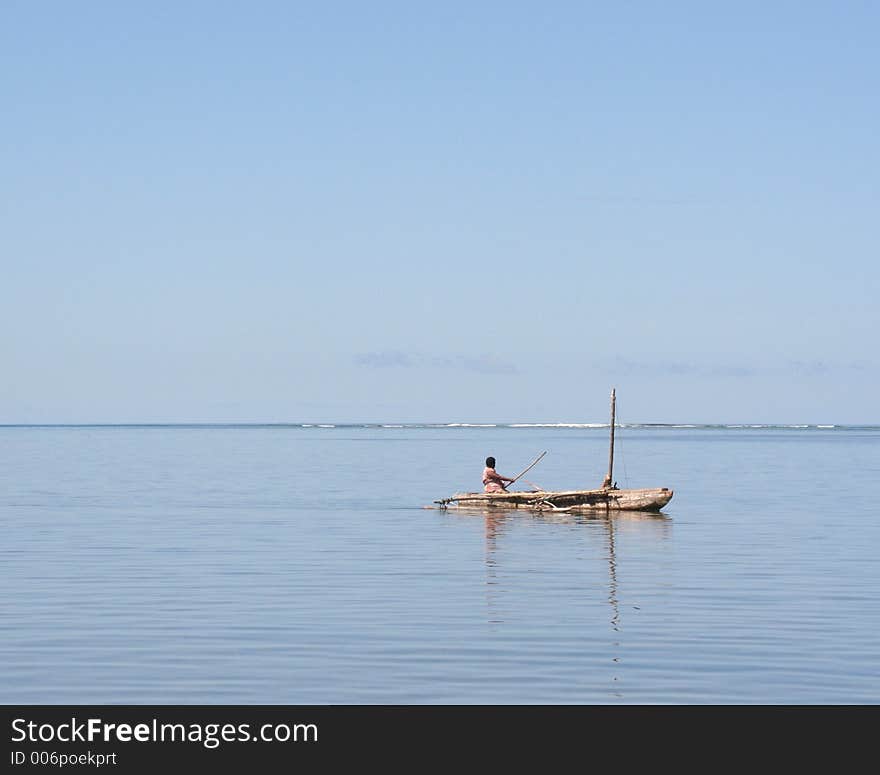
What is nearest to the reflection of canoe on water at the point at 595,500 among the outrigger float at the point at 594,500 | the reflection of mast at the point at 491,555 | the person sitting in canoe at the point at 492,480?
the outrigger float at the point at 594,500

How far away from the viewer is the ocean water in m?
18.8

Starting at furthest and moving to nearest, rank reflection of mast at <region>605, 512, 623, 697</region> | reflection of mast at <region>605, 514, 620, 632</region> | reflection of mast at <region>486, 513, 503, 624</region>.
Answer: reflection of mast at <region>486, 513, 503, 624</region>
reflection of mast at <region>605, 514, 620, 632</region>
reflection of mast at <region>605, 512, 623, 697</region>

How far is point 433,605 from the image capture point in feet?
87.1

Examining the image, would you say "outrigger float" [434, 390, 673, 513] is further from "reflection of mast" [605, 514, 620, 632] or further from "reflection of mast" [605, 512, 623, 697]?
"reflection of mast" [605, 512, 623, 697]

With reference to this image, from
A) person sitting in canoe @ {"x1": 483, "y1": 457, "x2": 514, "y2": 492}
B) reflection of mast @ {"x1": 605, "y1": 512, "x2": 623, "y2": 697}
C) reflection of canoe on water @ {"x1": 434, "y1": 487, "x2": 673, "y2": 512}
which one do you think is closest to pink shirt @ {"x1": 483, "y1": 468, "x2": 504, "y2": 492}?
person sitting in canoe @ {"x1": 483, "y1": 457, "x2": 514, "y2": 492}

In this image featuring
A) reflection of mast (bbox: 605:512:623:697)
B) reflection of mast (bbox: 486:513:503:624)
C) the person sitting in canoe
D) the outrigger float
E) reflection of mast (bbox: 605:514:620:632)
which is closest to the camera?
reflection of mast (bbox: 605:512:623:697)

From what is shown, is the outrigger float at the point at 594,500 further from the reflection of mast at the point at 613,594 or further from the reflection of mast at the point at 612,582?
the reflection of mast at the point at 613,594

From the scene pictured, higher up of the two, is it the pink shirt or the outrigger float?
the pink shirt

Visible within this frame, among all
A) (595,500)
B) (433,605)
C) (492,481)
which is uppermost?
(492,481)

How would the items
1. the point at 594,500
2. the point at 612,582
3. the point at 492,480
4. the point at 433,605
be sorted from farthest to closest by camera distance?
1. the point at 492,480
2. the point at 594,500
3. the point at 612,582
4. the point at 433,605

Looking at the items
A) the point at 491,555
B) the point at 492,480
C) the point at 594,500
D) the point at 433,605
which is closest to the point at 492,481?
the point at 492,480

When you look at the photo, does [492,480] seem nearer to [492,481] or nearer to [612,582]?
[492,481]

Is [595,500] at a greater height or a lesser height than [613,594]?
greater
